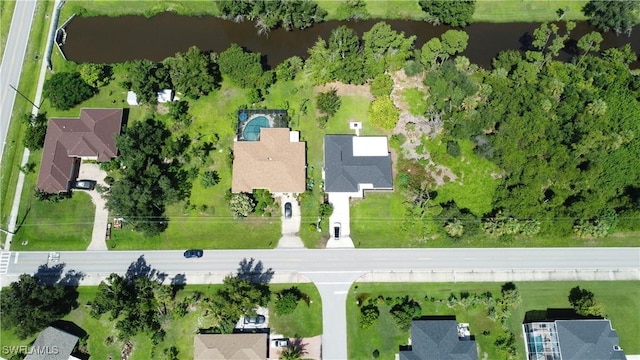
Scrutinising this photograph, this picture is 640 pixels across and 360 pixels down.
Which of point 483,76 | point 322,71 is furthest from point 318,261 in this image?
point 483,76

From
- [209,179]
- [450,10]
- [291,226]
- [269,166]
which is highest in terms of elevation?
[450,10]

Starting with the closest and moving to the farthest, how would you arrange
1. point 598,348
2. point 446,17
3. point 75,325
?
point 598,348 → point 75,325 → point 446,17

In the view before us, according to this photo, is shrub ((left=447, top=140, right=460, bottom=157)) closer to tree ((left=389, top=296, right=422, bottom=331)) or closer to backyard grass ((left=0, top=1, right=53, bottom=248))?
tree ((left=389, top=296, right=422, bottom=331))

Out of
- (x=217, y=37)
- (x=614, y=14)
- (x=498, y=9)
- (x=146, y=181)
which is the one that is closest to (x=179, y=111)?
(x=146, y=181)

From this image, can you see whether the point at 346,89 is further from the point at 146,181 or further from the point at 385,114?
the point at 146,181

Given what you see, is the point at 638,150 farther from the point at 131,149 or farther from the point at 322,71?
the point at 131,149

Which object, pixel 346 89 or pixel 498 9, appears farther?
pixel 498 9

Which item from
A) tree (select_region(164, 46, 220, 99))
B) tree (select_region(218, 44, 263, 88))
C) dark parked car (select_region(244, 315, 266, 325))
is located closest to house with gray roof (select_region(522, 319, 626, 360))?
dark parked car (select_region(244, 315, 266, 325))
